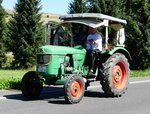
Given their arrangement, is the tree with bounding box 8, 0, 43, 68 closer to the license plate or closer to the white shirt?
the white shirt

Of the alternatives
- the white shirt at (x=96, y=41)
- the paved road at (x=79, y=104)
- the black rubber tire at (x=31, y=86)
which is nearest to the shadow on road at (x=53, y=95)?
the paved road at (x=79, y=104)

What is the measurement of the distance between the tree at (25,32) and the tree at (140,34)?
697 centimetres

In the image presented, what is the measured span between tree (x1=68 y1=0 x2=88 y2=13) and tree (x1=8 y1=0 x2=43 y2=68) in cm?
368

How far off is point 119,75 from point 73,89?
2.83 metres

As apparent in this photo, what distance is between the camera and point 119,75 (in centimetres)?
1498

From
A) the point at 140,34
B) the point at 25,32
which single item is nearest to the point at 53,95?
the point at 140,34

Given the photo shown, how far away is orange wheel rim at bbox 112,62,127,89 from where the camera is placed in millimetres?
14688

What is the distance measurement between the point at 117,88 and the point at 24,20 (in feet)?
66.3

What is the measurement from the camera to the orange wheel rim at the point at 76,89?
1262 cm

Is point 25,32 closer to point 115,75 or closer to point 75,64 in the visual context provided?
point 115,75

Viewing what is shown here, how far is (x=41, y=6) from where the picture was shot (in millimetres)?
34562

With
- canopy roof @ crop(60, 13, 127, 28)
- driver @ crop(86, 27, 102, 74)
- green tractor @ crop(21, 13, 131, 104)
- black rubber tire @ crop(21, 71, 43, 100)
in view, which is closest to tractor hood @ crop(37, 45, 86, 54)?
green tractor @ crop(21, 13, 131, 104)

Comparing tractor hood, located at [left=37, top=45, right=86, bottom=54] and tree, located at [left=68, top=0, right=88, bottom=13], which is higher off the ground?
tree, located at [left=68, top=0, right=88, bottom=13]

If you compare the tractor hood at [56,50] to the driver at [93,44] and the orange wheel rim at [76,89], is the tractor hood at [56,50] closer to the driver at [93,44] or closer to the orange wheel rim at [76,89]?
the driver at [93,44]
